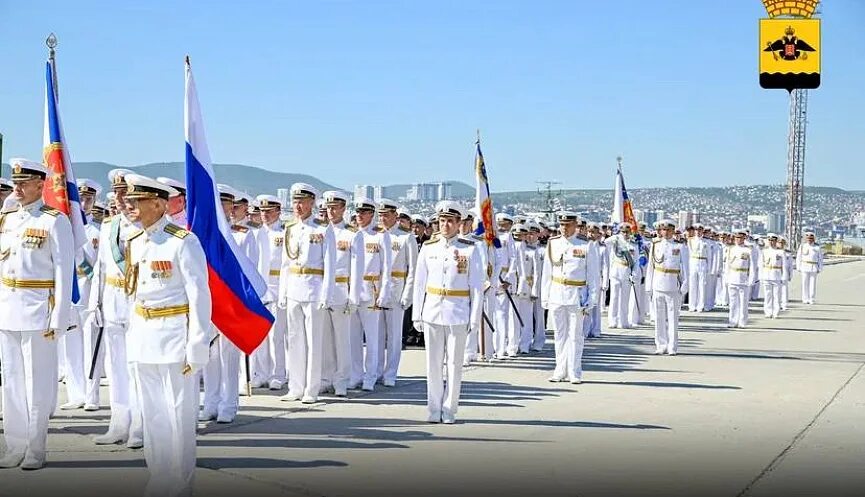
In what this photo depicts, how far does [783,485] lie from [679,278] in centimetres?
1043

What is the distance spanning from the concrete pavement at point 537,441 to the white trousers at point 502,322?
1522mm

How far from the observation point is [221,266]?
9102mm

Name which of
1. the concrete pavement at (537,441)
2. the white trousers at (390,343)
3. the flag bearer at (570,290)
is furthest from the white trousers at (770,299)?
the white trousers at (390,343)

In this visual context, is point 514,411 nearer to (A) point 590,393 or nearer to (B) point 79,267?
(A) point 590,393

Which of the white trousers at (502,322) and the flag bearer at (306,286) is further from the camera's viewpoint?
the white trousers at (502,322)

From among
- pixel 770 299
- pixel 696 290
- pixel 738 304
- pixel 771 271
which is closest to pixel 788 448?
pixel 738 304

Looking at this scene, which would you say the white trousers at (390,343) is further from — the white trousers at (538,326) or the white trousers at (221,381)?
the white trousers at (538,326)

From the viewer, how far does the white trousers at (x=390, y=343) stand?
13.9 metres

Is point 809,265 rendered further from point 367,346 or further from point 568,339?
point 367,346

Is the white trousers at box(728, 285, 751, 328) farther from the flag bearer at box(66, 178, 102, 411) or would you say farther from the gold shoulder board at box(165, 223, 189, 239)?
the gold shoulder board at box(165, 223, 189, 239)

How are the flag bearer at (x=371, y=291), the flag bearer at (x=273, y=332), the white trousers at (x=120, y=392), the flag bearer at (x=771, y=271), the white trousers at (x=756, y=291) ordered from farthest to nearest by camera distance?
the white trousers at (x=756, y=291), the flag bearer at (x=771, y=271), the flag bearer at (x=371, y=291), the flag bearer at (x=273, y=332), the white trousers at (x=120, y=392)

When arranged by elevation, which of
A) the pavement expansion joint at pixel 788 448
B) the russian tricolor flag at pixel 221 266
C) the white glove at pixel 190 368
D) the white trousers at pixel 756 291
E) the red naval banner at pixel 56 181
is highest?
the red naval banner at pixel 56 181

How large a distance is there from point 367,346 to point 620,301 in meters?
12.0

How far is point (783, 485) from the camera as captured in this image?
330 inches
